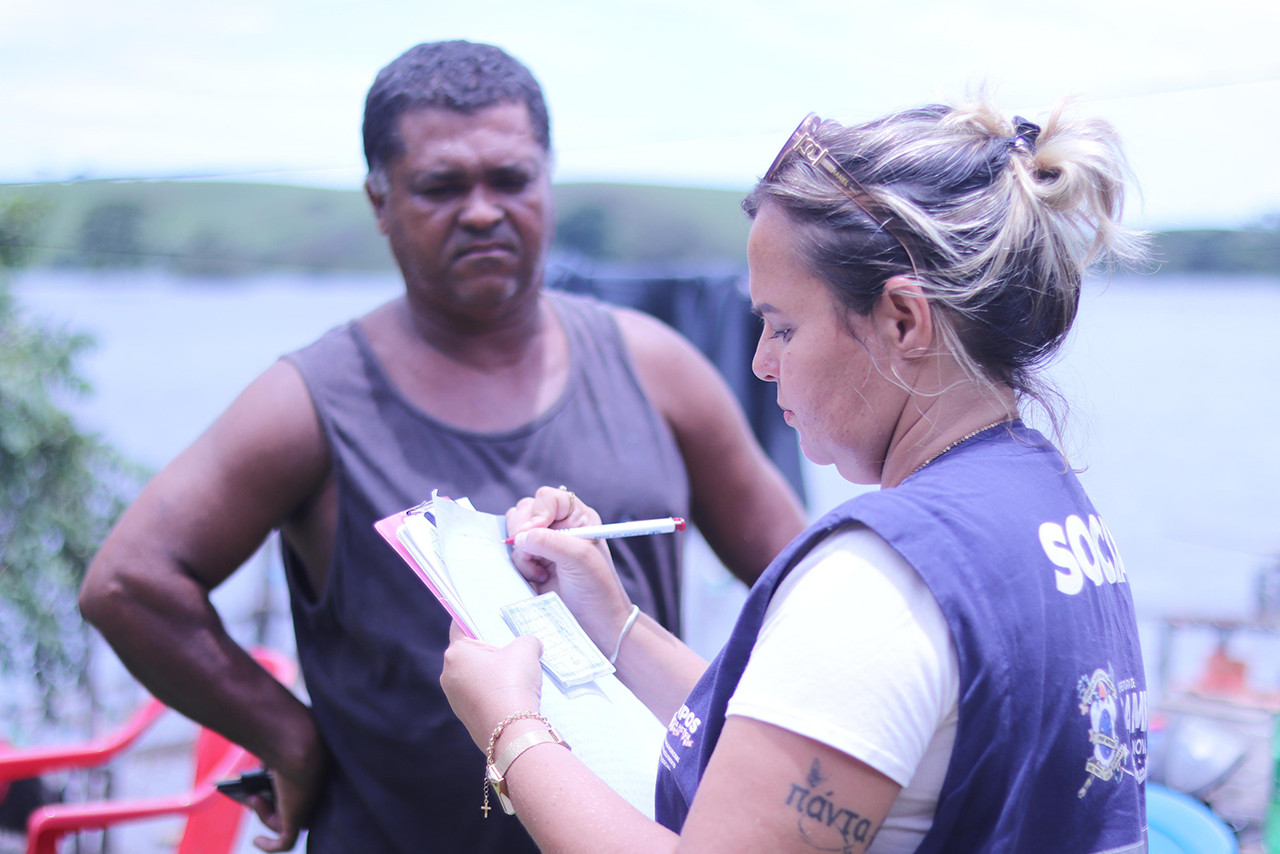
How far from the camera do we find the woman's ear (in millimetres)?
990

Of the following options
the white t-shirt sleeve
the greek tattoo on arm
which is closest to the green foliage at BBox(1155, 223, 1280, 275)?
the white t-shirt sleeve

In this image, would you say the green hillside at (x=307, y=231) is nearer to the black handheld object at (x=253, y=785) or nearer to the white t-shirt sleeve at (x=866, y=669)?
the black handheld object at (x=253, y=785)

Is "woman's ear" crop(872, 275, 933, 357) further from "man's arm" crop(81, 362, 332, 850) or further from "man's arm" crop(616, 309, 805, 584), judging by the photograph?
"man's arm" crop(81, 362, 332, 850)

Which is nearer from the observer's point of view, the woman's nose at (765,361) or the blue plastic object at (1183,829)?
the woman's nose at (765,361)

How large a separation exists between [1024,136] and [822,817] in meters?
0.78

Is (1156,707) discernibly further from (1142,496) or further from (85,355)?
(85,355)

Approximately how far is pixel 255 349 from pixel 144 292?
80 cm

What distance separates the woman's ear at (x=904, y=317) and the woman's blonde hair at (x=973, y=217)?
1 cm

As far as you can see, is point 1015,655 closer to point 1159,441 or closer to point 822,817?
point 822,817

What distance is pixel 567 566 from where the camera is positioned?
1.51m

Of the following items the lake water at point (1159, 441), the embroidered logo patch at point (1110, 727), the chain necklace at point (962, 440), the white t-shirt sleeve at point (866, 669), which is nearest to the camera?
the white t-shirt sleeve at point (866, 669)

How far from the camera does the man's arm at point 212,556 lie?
1.71 m

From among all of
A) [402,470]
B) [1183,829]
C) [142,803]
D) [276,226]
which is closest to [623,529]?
[402,470]

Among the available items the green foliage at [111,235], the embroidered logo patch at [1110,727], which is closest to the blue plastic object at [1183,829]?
the embroidered logo patch at [1110,727]
